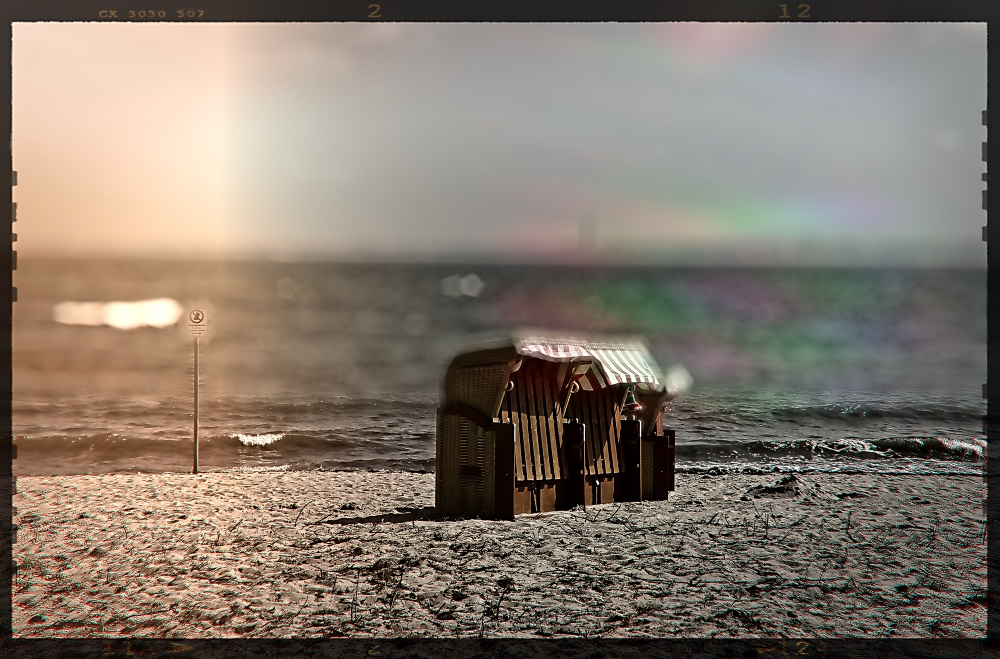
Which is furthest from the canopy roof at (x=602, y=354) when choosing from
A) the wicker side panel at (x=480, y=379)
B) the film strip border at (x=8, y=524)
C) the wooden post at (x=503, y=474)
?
the film strip border at (x=8, y=524)

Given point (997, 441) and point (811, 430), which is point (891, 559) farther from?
point (811, 430)

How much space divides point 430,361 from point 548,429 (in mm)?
36100

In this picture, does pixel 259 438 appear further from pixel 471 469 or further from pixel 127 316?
pixel 127 316

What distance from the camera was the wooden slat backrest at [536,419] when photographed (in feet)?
28.5

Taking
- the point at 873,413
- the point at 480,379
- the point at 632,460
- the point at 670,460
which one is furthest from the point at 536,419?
the point at 873,413

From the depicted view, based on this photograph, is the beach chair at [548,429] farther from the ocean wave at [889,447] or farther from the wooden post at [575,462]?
the ocean wave at [889,447]

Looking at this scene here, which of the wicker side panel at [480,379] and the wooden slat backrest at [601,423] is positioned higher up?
the wicker side panel at [480,379]

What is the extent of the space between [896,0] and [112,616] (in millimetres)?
6282

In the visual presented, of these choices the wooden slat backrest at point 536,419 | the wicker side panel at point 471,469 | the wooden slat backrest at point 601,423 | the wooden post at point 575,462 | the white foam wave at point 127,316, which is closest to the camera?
the wicker side panel at point 471,469

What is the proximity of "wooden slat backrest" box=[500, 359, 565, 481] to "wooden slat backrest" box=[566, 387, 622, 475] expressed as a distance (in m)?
0.45

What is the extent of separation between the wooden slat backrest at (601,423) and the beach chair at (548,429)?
0.05 feet

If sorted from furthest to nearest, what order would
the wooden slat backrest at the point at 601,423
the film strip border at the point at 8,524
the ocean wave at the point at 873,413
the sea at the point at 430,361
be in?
1. the ocean wave at the point at 873,413
2. the sea at the point at 430,361
3. the wooden slat backrest at the point at 601,423
4. the film strip border at the point at 8,524

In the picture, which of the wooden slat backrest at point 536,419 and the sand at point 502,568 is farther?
the wooden slat backrest at point 536,419

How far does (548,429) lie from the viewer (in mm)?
9117
